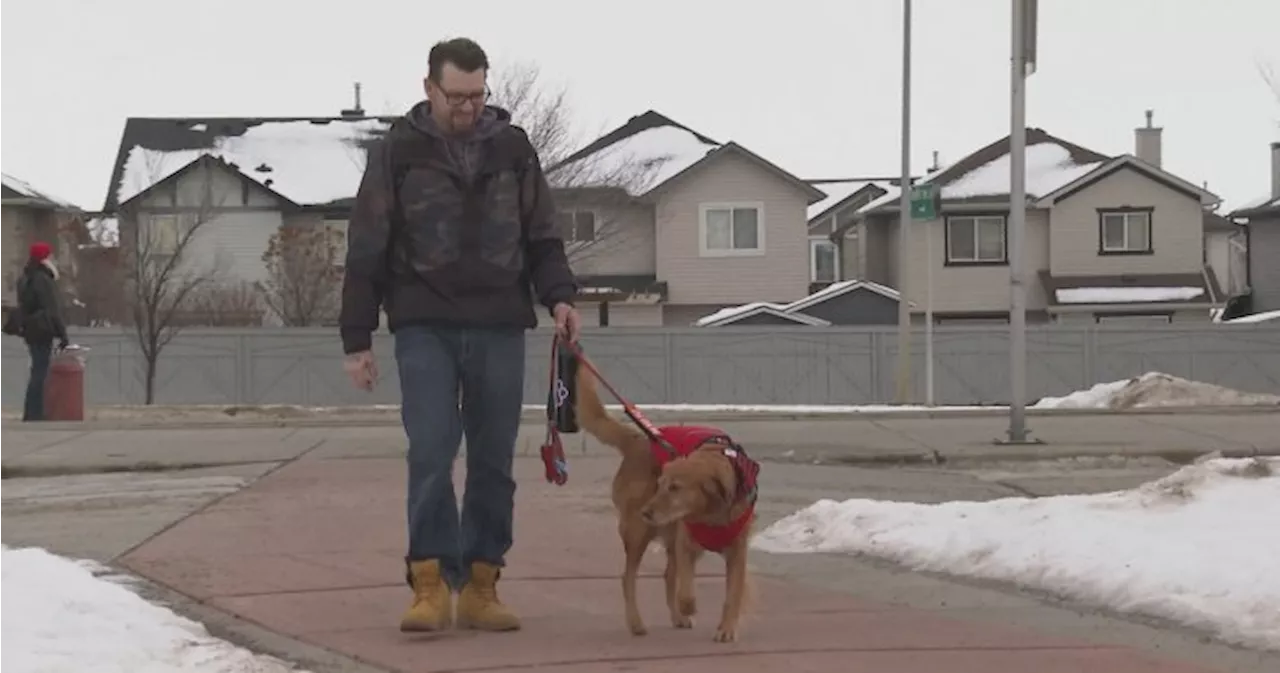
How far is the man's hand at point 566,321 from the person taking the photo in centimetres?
613

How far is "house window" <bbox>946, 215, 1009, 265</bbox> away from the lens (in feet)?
146

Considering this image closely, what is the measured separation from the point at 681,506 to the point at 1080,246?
40795 mm

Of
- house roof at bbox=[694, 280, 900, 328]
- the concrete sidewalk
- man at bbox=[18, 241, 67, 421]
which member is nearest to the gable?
house roof at bbox=[694, 280, 900, 328]

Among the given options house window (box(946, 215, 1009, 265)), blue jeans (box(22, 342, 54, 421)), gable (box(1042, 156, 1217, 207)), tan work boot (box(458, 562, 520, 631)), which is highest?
gable (box(1042, 156, 1217, 207))

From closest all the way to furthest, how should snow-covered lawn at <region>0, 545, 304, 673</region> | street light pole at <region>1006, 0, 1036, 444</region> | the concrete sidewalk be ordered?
1. snow-covered lawn at <region>0, 545, 304, 673</region>
2. the concrete sidewalk
3. street light pole at <region>1006, 0, 1036, 444</region>

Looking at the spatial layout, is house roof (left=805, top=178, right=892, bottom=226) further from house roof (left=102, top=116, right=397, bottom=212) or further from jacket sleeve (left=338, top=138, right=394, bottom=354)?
jacket sleeve (left=338, top=138, right=394, bottom=354)

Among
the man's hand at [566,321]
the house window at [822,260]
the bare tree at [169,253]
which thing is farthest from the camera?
the house window at [822,260]

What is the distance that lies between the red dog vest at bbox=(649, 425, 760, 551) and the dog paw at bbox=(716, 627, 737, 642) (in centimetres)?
28

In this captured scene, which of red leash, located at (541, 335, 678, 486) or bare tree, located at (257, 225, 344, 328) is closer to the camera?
red leash, located at (541, 335, 678, 486)

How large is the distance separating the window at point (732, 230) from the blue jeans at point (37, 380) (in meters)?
28.3

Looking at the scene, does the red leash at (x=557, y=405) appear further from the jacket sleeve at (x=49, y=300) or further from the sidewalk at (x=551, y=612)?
the jacket sleeve at (x=49, y=300)

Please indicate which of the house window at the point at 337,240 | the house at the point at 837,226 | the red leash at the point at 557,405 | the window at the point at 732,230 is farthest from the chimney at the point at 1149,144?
the red leash at the point at 557,405

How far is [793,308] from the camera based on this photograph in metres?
43.6

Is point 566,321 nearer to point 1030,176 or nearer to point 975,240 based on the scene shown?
point 975,240
